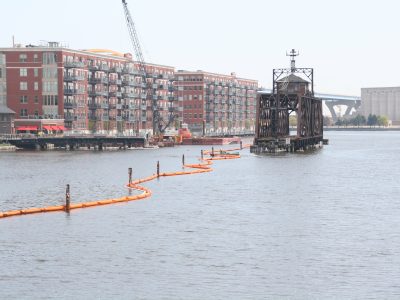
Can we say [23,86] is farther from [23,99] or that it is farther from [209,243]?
[209,243]

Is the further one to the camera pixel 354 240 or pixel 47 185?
pixel 47 185

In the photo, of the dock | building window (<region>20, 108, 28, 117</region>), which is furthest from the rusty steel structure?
building window (<region>20, 108, 28, 117</region>)

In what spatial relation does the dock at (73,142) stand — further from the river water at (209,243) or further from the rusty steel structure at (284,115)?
the river water at (209,243)

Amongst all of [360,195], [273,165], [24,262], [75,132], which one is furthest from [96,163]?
[24,262]

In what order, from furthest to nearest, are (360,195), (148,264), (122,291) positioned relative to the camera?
(360,195) → (148,264) → (122,291)

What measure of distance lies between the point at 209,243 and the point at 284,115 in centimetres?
13209

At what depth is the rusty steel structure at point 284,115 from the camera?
154m

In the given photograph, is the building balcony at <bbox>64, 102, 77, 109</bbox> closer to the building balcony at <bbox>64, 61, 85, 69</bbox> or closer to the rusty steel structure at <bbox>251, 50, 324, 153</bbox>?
the building balcony at <bbox>64, 61, 85, 69</bbox>

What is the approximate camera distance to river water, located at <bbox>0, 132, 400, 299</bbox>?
35656 mm

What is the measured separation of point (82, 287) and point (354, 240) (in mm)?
18555

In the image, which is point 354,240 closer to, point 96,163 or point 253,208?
point 253,208

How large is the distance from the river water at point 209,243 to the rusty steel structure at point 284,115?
223ft

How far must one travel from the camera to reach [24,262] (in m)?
40.7

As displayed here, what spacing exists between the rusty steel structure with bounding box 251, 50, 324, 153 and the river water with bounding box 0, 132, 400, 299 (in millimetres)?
67839
